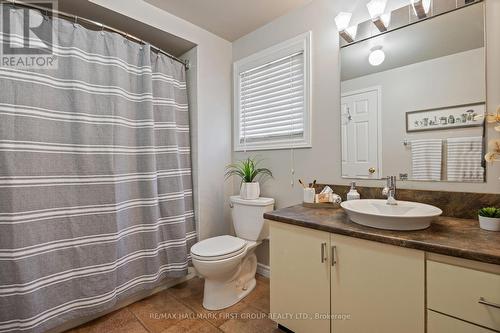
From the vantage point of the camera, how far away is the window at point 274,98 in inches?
72.4

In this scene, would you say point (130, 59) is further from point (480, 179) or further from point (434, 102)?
point (480, 179)

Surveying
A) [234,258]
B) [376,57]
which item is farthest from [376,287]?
[376,57]

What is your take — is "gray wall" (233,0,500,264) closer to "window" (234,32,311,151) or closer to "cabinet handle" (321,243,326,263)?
"window" (234,32,311,151)

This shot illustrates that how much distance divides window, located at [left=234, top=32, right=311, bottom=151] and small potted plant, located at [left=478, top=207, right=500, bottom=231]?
1.05 meters

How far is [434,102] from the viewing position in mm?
1282

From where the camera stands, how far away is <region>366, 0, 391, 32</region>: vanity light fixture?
55.4 inches

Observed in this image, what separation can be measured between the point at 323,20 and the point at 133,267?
2351 millimetres

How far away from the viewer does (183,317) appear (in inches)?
62.7

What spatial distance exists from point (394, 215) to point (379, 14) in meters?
1.26

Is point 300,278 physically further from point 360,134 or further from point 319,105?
point 319,105

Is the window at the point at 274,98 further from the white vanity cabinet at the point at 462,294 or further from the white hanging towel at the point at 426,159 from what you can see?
the white vanity cabinet at the point at 462,294

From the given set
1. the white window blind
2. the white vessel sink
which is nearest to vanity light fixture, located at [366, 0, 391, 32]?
the white window blind

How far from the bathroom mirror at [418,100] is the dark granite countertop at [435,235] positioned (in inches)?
13.5

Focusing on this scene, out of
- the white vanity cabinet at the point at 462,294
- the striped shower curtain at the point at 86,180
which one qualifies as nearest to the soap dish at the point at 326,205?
the white vanity cabinet at the point at 462,294
